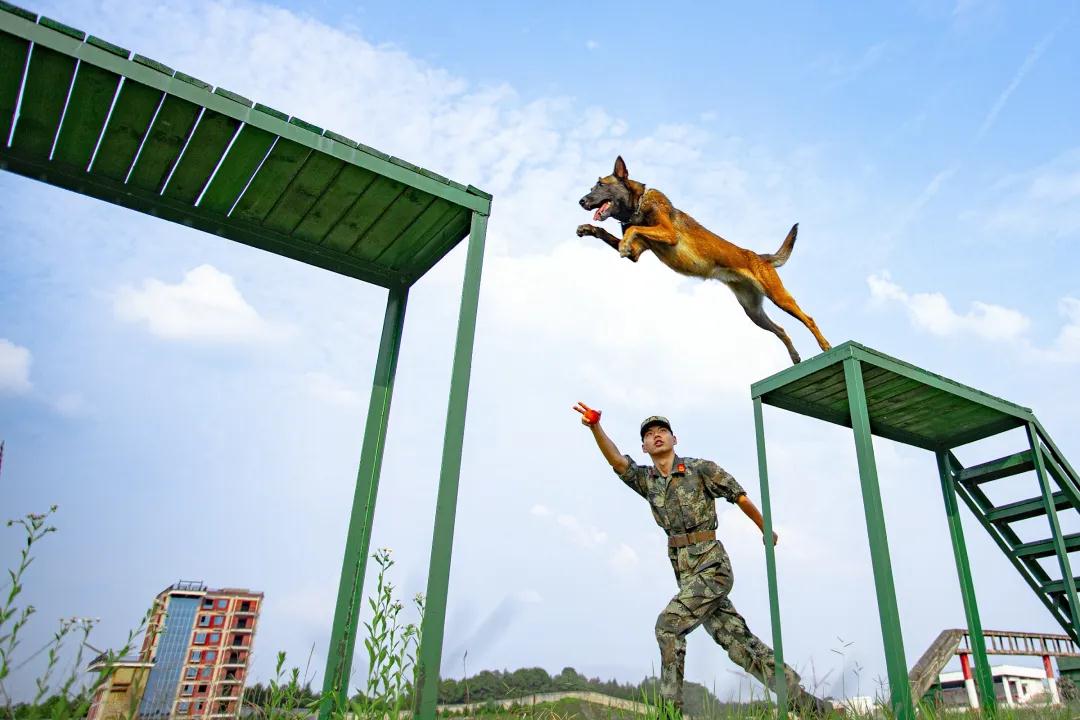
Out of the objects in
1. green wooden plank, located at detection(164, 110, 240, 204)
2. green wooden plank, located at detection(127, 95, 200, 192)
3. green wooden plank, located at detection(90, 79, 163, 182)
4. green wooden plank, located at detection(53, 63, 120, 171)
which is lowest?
green wooden plank, located at detection(53, 63, 120, 171)

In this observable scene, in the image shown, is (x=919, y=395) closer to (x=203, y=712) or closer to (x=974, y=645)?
(x=974, y=645)

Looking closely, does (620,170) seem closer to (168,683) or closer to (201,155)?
(201,155)

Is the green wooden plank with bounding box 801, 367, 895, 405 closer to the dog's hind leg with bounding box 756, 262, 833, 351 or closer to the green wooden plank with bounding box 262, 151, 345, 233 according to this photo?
the dog's hind leg with bounding box 756, 262, 833, 351

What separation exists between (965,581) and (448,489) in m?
7.09

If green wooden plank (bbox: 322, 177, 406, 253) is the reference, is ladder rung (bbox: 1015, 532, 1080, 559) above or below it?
below

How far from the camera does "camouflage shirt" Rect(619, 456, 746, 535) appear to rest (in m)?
5.57

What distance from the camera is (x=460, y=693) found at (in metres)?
4.04

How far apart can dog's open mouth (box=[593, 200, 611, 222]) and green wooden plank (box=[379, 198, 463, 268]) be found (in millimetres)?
2841

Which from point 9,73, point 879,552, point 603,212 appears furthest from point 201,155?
point 879,552

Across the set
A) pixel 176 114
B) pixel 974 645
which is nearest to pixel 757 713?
pixel 176 114

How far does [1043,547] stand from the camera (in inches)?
304

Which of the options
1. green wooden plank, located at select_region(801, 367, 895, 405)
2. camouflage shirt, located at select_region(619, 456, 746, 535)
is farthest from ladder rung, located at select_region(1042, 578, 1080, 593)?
camouflage shirt, located at select_region(619, 456, 746, 535)

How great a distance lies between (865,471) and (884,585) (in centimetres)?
92

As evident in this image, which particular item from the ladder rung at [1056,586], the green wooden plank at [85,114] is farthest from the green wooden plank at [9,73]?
the ladder rung at [1056,586]
